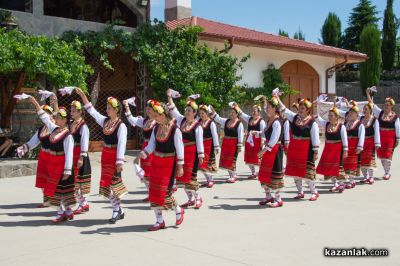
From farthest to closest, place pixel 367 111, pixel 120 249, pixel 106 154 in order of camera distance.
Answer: pixel 367 111 → pixel 106 154 → pixel 120 249

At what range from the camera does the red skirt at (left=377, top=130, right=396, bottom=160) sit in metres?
11.4

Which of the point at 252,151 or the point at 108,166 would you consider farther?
the point at 252,151

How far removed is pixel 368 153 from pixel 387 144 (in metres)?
0.90

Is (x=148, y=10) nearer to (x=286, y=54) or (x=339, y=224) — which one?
(x=286, y=54)

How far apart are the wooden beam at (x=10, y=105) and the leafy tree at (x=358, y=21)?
34.8 m

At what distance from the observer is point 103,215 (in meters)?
7.45

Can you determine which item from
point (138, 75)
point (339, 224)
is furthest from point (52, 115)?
point (138, 75)

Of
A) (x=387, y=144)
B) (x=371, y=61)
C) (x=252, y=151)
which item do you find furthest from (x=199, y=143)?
(x=371, y=61)

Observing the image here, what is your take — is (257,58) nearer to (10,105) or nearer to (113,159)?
(10,105)

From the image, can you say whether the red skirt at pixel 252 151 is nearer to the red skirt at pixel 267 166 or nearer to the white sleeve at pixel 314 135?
the white sleeve at pixel 314 135

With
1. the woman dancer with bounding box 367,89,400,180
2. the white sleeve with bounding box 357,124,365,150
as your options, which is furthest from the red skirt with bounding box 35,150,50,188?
the woman dancer with bounding box 367,89,400,180

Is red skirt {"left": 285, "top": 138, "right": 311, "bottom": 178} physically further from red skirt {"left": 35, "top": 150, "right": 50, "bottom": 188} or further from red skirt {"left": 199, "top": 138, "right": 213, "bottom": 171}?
red skirt {"left": 35, "top": 150, "right": 50, "bottom": 188}

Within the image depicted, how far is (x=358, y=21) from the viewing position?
42625mm

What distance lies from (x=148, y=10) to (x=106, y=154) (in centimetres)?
997
